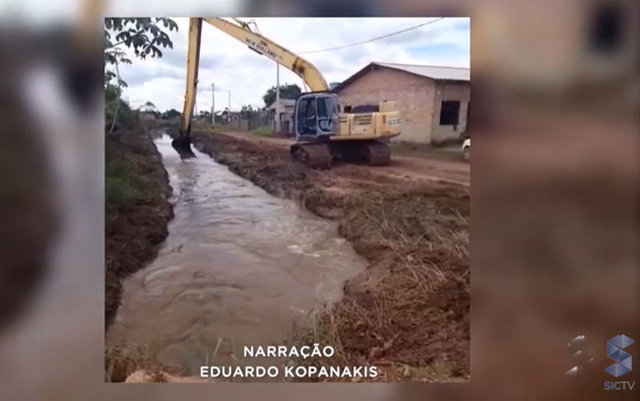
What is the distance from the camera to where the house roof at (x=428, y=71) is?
191 centimetres

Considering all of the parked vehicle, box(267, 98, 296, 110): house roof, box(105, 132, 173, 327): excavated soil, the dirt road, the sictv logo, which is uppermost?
box(267, 98, 296, 110): house roof

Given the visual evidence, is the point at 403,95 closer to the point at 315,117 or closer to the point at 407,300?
the point at 315,117

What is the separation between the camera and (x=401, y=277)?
1.93 metres

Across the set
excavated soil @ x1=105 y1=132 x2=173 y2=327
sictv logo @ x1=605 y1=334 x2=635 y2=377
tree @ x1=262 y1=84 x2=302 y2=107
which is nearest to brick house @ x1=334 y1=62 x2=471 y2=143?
tree @ x1=262 y1=84 x2=302 y2=107

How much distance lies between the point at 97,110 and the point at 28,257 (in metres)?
0.52

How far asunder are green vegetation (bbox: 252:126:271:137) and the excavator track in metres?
0.09

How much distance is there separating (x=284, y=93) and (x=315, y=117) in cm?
13

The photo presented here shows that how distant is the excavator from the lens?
1914 mm

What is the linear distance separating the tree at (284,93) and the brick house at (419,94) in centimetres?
13

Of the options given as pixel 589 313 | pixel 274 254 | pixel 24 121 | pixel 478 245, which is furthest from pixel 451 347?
pixel 24 121

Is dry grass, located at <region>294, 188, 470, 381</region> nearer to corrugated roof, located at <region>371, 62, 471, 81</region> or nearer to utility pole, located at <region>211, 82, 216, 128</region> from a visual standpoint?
corrugated roof, located at <region>371, 62, 471, 81</region>

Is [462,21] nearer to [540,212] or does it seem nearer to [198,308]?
[540,212]

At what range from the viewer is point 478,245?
1.92 meters

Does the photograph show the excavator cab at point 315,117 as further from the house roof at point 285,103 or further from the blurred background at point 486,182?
the blurred background at point 486,182
